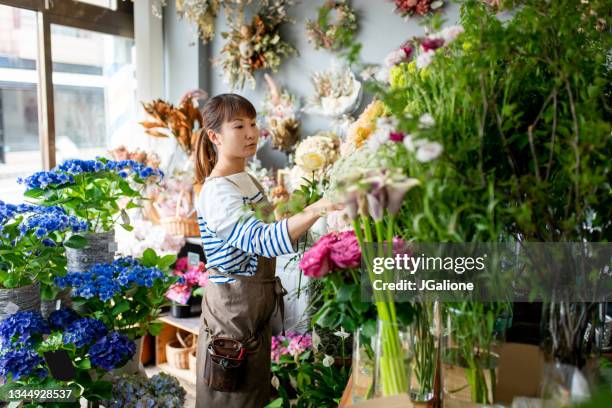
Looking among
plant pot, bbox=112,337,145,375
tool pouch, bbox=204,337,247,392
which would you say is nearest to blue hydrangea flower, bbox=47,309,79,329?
plant pot, bbox=112,337,145,375

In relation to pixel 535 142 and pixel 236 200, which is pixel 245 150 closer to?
pixel 236 200

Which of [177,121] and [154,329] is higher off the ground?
[177,121]

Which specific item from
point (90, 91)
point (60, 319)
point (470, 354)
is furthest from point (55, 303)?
point (90, 91)

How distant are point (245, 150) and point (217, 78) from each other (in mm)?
2036

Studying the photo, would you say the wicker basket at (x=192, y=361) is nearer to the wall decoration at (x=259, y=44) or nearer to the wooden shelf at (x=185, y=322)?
the wooden shelf at (x=185, y=322)

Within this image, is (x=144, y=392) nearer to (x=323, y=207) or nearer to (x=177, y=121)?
(x=323, y=207)

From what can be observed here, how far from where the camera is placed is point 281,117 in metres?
3.20

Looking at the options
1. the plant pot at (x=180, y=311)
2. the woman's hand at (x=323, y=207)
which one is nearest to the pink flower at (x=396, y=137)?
the woman's hand at (x=323, y=207)

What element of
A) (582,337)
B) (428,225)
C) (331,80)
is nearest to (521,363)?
(582,337)

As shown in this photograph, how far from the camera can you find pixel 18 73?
9.97 ft

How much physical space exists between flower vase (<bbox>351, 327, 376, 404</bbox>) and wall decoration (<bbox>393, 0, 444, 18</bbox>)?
87.0 inches

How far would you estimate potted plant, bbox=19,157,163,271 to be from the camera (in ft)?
5.52

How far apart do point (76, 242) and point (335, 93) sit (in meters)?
1.81

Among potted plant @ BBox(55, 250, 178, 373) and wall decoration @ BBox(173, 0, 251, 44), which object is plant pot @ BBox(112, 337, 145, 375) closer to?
potted plant @ BBox(55, 250, 178, 373)
